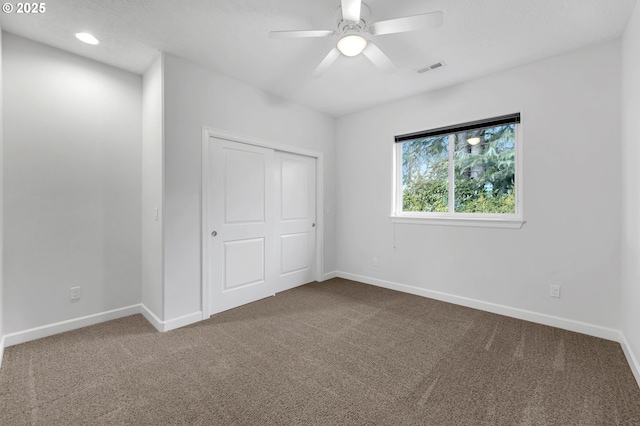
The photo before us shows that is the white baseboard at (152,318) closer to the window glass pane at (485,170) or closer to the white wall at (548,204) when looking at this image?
the white wall at (548,204)

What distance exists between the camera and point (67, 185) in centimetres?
260

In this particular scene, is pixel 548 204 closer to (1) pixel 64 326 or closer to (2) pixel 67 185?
(2) pixel 67 185

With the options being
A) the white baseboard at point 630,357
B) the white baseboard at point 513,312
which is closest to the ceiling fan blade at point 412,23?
the white baseboard at point 630,357

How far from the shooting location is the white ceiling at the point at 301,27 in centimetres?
203

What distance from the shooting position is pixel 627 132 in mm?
2203

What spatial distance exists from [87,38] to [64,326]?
2558 millimetres

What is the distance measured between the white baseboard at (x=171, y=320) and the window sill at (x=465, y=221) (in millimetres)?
2660

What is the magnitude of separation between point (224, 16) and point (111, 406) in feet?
8.86

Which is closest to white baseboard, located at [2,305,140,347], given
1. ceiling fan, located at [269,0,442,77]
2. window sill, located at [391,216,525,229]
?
ceiling fan, located at [269,0,442,77]

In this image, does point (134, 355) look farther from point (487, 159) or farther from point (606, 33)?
point (606, 33)

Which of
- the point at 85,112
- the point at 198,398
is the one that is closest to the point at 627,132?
the point at 198,398

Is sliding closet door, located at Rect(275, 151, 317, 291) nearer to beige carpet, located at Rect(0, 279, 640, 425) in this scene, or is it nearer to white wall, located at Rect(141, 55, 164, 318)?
beige carpet, located at Rect(0, 279, 640, 425)

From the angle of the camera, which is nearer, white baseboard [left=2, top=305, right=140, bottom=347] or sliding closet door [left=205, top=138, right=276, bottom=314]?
white baseboard [left=2, top=305, right=140, bottom=347]

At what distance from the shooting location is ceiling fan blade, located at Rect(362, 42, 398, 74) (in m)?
2.15
